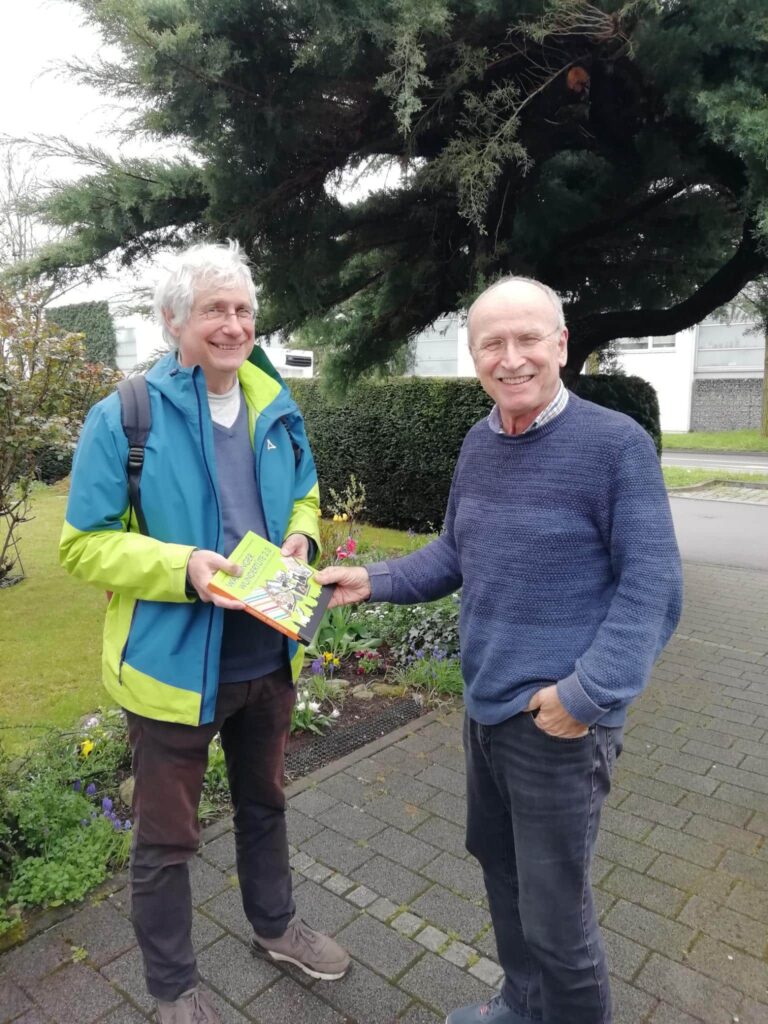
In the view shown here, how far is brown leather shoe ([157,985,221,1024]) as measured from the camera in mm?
1911

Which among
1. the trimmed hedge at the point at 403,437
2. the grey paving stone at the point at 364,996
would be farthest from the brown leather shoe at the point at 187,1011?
the trimmed hedge at the point at 403,437

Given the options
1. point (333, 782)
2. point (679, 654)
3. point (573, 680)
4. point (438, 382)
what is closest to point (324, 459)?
point (438, 382)

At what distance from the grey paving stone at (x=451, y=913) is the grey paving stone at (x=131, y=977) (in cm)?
91

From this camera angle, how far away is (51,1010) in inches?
→ 80.6

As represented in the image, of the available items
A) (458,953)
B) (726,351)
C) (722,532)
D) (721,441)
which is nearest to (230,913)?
(458,953)

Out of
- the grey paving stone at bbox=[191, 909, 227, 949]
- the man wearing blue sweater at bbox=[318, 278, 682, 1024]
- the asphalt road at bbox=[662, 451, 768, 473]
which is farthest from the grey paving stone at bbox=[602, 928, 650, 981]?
the asphalt road at bbox=[662, 451, 768, 473]

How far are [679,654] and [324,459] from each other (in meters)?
6.83

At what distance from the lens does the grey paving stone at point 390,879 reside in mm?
2588

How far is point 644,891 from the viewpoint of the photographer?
8.50 feet

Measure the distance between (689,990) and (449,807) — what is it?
118cm

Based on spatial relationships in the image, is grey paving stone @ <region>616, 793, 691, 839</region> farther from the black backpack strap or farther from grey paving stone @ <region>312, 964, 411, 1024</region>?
the black backpack strap

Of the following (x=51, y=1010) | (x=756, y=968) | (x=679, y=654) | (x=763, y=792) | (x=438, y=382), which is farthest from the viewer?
(x=438, y=382)

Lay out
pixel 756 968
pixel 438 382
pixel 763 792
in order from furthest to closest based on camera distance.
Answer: pixel 438 382 < pixel 763 792 < pixel 756 968

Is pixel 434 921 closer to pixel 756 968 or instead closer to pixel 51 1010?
pixel 756 968
